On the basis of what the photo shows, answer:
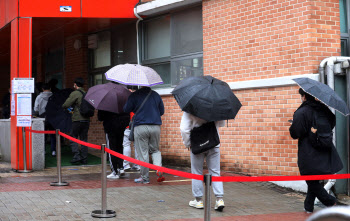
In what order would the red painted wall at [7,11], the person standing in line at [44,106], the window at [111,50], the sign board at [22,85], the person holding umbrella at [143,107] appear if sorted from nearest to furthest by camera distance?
the person holding umbrella at [143,107]
the sign board at [22,85]
the red painted wall at [7,11]
the window at [111,50]
the person standing in line at [44,106]

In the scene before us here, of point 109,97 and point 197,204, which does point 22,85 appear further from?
point 197,204

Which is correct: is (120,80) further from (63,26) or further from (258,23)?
(63,26)

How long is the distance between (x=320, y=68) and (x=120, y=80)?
10.7ft

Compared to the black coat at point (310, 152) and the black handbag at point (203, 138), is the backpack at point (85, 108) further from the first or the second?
the black coat at point (310, 152)

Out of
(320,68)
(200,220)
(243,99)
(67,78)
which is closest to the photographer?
(200,220)

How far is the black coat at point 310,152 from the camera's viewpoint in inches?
247

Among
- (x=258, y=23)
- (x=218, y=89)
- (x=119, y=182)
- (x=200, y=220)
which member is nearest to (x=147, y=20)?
(x=258, y=23)

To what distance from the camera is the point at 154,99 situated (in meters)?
8.62

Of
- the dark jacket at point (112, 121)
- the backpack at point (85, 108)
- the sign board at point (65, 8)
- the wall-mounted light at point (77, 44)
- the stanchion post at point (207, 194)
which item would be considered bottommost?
the stanchion post at point (207, 194)

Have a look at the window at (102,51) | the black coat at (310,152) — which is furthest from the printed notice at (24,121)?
the black coat at (310,152)

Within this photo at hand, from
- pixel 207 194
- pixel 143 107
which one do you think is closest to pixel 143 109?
pixel 143 107

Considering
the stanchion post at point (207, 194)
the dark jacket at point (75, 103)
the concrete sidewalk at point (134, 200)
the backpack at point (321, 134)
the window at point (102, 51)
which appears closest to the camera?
the stanchion post at point (207, 194)

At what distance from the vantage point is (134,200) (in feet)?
24.4

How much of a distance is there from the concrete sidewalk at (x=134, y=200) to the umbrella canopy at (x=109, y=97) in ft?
4.48
